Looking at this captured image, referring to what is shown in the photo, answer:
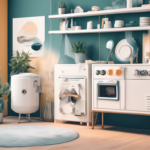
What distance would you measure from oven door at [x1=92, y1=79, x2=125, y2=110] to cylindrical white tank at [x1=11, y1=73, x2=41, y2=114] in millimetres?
1179

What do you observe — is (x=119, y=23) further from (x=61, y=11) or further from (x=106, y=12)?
(x=61, y=11)

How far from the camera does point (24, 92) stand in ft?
17.3

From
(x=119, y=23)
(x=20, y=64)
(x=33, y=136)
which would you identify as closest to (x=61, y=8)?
(x=119, y=23)

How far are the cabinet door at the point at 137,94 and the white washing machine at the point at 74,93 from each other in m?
0.73

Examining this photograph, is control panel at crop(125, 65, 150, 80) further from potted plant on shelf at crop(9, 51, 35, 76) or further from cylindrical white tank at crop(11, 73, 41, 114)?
potted plant on shelf at crop(9, 51, 35, 76)

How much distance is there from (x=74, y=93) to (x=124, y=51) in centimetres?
106

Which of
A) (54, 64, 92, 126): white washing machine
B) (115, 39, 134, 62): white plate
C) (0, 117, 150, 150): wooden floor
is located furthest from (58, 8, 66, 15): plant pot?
(0, 117, 150, 150): wooden floor

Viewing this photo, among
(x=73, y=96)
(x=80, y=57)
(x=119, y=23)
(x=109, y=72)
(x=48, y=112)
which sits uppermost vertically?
(x=119, y=23)

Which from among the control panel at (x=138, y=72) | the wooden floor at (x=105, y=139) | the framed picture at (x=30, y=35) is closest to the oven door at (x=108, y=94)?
the control panel at (x=138, y=72)

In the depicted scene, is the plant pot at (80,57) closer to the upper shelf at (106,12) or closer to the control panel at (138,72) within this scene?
the upper shelf at (106,12)

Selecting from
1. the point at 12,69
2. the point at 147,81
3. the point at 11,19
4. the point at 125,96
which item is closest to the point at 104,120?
the point at 125,96

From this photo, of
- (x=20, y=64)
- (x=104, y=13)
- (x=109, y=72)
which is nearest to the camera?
(x=109, y=72)

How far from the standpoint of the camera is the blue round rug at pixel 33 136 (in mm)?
3670

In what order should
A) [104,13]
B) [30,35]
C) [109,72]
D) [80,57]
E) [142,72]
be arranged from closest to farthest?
1. [142,72]
2. [109,72]
3. [104,13]
4. [80,57]
5. [30,35]
